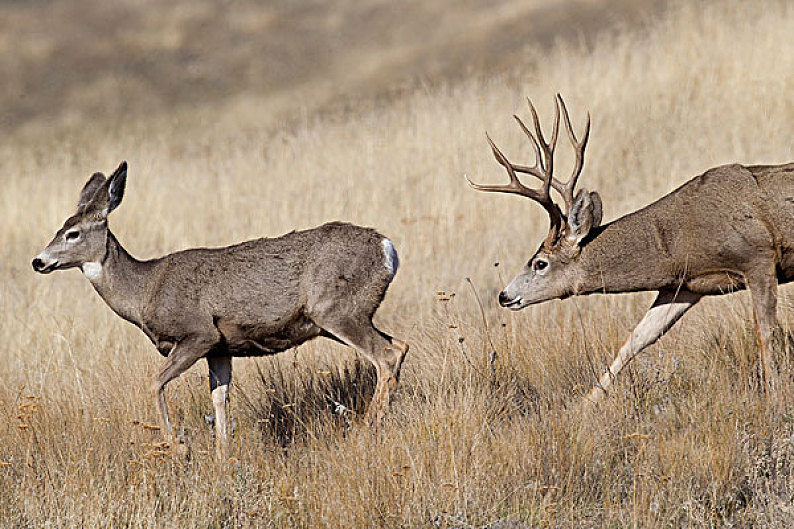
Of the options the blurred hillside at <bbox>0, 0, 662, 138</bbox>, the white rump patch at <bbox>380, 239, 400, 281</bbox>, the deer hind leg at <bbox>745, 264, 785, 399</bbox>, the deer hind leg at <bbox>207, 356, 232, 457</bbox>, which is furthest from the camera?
the blurred hillside at <bbox>0, 0, 662, 138</bbox>

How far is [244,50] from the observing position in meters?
32.2

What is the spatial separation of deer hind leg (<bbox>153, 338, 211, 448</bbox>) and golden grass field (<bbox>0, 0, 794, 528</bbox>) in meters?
0.13

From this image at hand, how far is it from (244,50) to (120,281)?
86.3 feet

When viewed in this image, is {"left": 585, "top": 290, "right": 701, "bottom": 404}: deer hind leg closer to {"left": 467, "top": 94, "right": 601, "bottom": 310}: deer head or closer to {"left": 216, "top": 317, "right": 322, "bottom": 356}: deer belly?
{"left": 467, "top": 94, "right": 601, "bottom": 310}: deer head

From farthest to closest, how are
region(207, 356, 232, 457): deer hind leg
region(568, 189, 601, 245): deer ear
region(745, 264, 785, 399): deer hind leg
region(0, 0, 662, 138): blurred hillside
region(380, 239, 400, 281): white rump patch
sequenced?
region(0, 0, 662, 138): blurred hillside < region(568, 189, 601, 245): deer ear < region(380, 239, 400, 281): white rump patch < region(207, 356, 232, 457): deer hind leg < region(745, 264, 785, 399): deer hind leg

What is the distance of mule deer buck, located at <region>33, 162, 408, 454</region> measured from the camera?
653cm

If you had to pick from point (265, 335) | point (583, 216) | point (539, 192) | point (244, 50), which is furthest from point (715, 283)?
point (244, 50)

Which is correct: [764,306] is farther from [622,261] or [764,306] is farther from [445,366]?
[445,366]

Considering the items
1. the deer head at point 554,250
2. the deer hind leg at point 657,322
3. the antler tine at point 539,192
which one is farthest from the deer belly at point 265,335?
the deer hind leg at point 657,322

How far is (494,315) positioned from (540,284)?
149 cm

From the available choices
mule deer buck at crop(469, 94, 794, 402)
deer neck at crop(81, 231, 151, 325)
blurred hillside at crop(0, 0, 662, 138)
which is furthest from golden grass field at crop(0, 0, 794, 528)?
blurred hillside at crop(0, 0, 662, 138)

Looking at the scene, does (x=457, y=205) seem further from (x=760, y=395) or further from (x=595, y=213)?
(x=760, y=395)

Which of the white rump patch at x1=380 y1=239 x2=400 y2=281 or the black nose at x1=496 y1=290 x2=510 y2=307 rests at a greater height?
the white rump patch at x1=380 y1=239 x2=400 y2=281

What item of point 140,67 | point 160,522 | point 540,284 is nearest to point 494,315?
point 540,284
